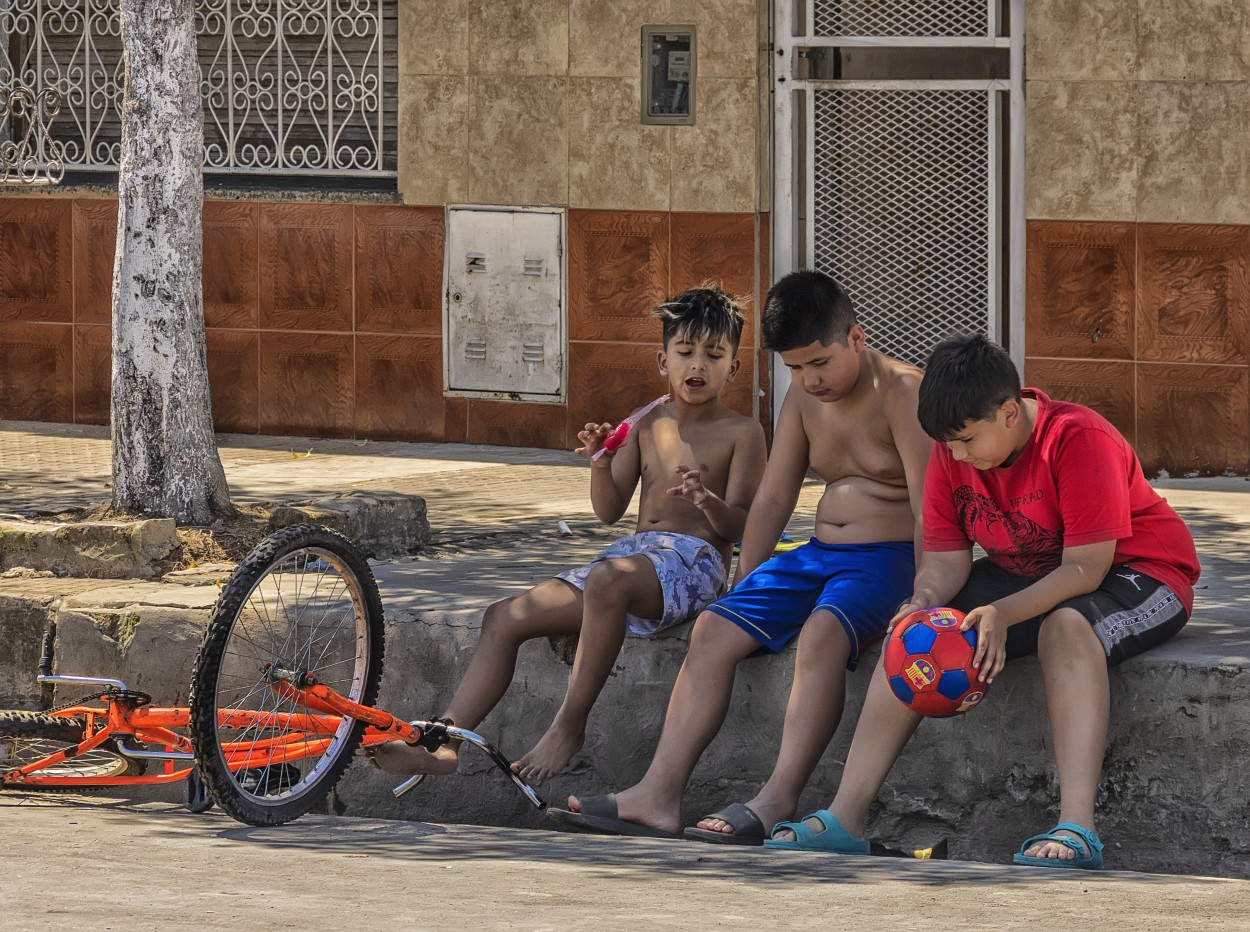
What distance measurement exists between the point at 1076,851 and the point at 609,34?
20.5 feet

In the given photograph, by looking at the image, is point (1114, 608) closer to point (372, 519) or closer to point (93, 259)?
point (372, 519)

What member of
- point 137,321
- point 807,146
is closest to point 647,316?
point 807,146

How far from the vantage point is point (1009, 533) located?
514 centimetres

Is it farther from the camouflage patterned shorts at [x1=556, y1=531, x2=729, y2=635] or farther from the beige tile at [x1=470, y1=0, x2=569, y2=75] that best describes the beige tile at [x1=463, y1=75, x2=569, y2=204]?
the camouflage patterned shorts at [x1=556, y1=531, x2=729, y2=635]

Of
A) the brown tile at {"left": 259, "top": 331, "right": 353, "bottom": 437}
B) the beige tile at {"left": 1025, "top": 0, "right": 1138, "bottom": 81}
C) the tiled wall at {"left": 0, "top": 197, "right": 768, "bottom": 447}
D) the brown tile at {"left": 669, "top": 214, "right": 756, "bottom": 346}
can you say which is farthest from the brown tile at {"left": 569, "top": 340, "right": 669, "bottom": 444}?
the beige tile at {"left": 1025, "top": 0, "right": 1138, "bottom": 81}

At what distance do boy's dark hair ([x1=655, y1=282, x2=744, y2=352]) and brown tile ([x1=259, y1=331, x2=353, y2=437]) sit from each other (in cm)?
518

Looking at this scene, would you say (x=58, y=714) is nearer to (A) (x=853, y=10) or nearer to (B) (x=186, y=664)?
(B) (x=186, y=664)

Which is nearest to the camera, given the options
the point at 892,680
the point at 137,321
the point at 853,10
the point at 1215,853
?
the point at 892,680

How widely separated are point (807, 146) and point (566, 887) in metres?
6.36

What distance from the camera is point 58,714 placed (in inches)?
212

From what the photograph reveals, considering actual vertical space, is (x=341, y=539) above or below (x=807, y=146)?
below

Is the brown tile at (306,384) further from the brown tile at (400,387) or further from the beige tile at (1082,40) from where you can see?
the beige tile at (1082,40)

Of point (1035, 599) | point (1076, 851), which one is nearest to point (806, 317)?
point (1035, 599)

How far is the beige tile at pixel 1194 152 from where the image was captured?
9.20 metres
